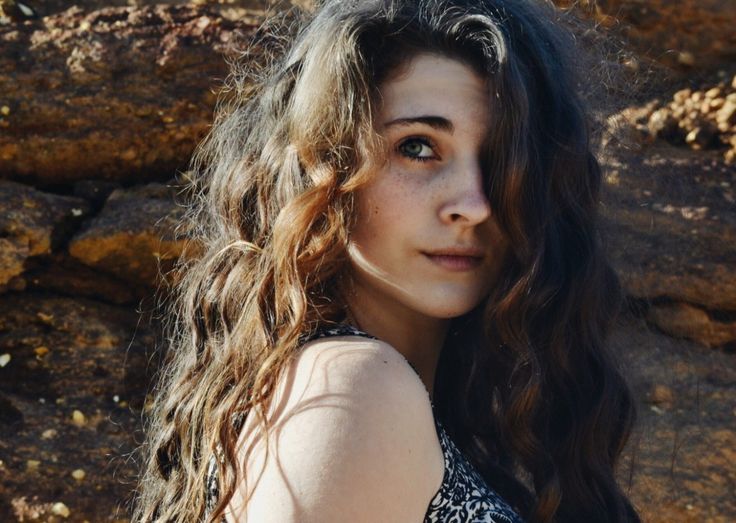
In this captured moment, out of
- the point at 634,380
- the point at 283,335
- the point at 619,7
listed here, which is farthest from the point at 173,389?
the point at 619,7

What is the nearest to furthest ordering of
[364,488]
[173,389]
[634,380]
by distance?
[364,488] < [173,389] < [634,380]

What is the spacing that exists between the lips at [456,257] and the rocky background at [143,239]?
0.87 meters

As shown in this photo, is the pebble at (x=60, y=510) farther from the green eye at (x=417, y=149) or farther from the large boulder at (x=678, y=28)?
the large boulder at (x=678, y=28)

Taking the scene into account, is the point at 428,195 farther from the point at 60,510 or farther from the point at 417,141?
the point at 60,510

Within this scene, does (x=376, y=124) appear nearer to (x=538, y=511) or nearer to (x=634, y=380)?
(x=538, y=511)

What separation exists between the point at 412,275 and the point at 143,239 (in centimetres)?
136

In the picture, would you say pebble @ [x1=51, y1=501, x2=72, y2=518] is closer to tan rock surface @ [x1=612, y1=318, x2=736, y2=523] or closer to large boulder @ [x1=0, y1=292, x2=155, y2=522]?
large boulder @ [x1=0, y1=292, x2=155, y2=522]

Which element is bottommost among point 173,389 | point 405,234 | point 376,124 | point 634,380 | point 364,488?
point 634,380

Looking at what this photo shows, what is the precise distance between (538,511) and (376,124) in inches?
39.1

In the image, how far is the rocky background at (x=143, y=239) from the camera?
128 inches

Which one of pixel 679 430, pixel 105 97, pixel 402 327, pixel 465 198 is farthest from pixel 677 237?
pixel 105 97

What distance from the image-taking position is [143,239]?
348 cm

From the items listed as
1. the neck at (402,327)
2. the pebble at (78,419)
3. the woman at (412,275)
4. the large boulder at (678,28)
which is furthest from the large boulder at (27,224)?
the large boulder at (678,28)

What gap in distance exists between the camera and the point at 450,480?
7.16ft
